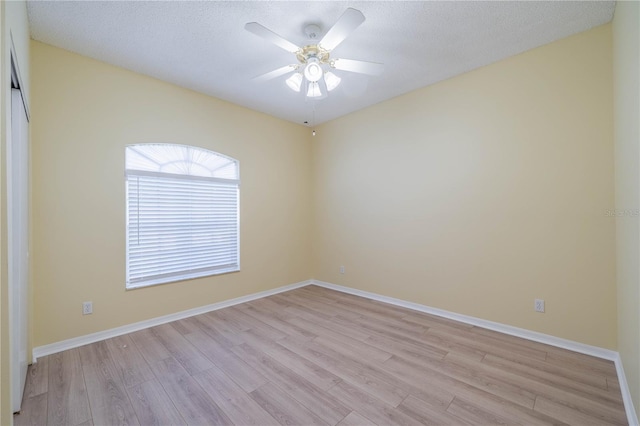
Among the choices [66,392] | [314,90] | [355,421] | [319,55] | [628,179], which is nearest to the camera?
[355,421]

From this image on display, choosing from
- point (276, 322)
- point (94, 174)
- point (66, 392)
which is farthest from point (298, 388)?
point (94, 174)

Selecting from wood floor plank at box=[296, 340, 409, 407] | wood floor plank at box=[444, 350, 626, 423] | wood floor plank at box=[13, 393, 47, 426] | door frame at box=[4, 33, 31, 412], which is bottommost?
wood floor plank at box=[296, 340, 409, 407]

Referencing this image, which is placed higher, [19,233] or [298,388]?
[19,233]

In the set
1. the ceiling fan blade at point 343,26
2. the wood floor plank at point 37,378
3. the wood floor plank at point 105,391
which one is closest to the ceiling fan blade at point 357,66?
the ceiling fan blade at point 343,26

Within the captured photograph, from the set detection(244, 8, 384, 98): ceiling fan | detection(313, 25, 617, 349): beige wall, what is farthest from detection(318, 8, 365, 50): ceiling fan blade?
detection(313, 25, 617, 349): beige wall

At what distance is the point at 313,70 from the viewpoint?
2152 millimetres

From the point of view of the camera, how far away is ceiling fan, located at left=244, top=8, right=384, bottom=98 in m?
1.76

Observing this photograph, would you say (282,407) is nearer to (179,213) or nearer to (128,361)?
(128,361)

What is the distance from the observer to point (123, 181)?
2861 millimetres

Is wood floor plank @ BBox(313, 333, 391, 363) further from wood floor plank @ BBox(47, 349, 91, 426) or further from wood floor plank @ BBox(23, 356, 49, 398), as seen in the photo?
wood floor plank @ BBox(23, 356, 49, 398)

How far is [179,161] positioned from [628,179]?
402cm

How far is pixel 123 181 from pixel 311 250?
2.91m

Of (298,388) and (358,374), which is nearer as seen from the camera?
(298,388)

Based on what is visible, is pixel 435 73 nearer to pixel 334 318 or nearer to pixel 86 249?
pixel 334 318
